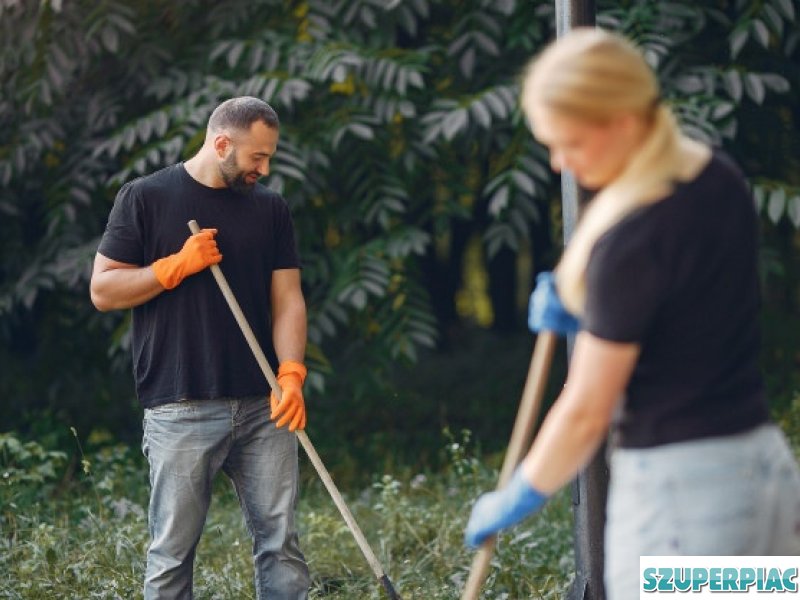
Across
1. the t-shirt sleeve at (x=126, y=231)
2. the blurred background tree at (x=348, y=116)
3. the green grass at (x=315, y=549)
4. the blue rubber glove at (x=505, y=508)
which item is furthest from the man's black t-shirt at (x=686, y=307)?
the blurred background tree at (x=348, y=116)

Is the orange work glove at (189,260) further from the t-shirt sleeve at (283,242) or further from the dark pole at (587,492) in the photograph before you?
the dark pole at (587,492)

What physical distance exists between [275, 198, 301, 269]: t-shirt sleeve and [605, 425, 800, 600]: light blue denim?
221 cm

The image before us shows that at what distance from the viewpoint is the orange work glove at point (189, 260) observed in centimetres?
427

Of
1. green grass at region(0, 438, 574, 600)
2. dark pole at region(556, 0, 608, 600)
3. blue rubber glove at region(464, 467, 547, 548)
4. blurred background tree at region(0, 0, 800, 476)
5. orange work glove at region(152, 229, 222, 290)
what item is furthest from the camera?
blurred background tree at region(0, 0, 800, 476)

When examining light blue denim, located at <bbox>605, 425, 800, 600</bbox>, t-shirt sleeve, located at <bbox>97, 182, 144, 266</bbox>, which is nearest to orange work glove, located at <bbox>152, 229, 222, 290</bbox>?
t-shirt sleeve, located at <bbox>97, 182, 144, 266</bbox>

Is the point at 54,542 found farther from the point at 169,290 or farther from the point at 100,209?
the point at 100,209

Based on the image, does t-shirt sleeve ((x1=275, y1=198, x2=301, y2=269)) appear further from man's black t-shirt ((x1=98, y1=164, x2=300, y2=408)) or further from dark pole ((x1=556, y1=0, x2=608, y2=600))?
dark pole ((x1=556, y1=0, x2=608, y2=600))

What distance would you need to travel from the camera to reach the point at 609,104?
249cm

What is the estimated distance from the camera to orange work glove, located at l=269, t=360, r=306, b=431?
4465 millimetres

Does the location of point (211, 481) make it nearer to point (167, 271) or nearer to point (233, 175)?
point (167, 271)

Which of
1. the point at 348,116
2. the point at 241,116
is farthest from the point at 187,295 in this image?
the point at 348,116

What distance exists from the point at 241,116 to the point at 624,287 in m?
2.22

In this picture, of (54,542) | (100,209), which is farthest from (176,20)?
(54,542)

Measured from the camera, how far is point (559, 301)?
2.96m
